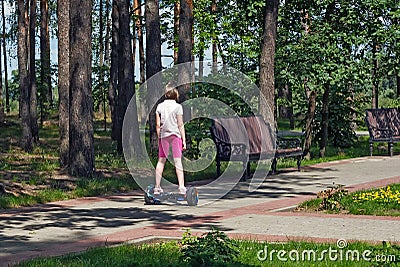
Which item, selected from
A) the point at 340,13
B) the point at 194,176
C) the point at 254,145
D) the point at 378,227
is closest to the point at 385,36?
the point at 340,13

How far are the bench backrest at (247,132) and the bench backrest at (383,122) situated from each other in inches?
252

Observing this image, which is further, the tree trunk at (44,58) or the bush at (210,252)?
the tree trunk at (44,58)

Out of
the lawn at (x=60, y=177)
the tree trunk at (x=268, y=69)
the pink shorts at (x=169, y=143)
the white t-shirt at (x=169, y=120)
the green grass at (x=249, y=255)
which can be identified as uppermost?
the tree trunk at (x=268, y=69)

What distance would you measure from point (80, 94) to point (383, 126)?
434 inches

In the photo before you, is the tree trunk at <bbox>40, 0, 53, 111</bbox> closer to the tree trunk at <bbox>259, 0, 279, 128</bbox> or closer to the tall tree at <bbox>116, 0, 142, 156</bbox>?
the tall tree at <bbox>116, 0, 142, 156</bbox>

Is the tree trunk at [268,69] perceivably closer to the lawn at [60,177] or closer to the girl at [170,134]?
the lawn at [60,177]

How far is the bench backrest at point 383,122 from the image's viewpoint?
23.3 meters

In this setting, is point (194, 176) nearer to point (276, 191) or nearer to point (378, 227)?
point (276, 191)

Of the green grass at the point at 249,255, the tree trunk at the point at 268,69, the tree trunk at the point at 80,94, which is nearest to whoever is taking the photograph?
the green grass at the point at 249,255

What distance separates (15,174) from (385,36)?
10.1 meters

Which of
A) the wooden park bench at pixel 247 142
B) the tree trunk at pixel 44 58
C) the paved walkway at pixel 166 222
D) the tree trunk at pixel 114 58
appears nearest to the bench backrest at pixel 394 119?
the wooden park bench at pixel 247 142

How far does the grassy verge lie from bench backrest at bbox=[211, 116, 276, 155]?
433 cm

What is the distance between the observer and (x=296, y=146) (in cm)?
1834

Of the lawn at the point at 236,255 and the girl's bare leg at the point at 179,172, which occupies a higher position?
the girl's bare leg at the point at 179,172
